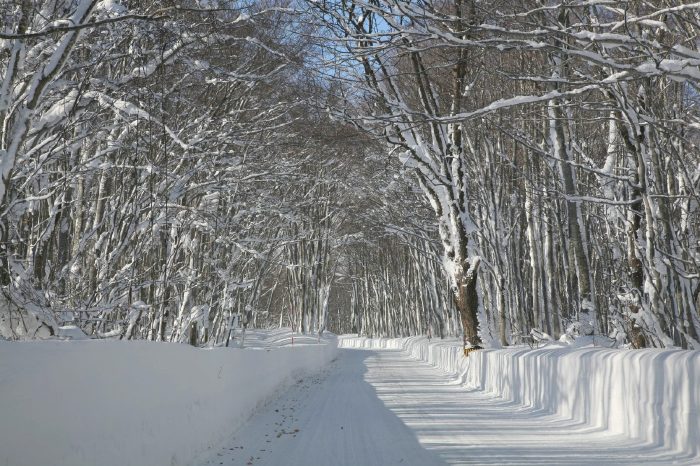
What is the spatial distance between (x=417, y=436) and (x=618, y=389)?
2416 mm

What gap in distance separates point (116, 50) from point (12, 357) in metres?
6.56

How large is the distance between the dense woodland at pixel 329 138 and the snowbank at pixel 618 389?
1.41 m

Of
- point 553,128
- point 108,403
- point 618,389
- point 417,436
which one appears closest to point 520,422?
point 417,436

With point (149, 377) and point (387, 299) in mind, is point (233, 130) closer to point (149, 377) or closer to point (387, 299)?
point (149, 377)

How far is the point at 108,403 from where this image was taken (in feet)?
17.1

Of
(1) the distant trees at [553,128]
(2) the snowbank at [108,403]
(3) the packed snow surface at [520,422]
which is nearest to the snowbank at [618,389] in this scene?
(3) the packed snow surface at [520,422]

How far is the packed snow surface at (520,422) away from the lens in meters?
6.62

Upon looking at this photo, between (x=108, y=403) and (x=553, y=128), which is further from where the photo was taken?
(x=553, y=128)

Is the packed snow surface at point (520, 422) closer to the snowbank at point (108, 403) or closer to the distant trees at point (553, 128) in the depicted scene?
the snowbank at point (108, 403)

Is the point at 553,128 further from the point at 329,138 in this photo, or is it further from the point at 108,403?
the point at 108,403

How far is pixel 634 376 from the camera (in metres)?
7.32

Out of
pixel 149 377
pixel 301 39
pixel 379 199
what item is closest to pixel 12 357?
pixel 149 377

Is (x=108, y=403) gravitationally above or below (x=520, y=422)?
above

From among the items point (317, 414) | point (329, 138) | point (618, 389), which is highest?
point (329, 138)
